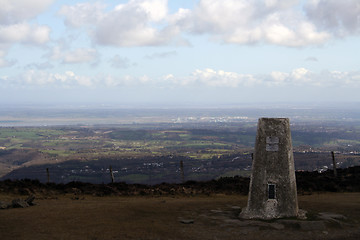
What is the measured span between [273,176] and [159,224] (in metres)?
4.87

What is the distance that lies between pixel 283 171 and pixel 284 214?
1668 mm

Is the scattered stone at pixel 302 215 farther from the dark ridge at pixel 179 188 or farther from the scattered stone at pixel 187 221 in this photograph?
the dark ridge at pixel 179 188

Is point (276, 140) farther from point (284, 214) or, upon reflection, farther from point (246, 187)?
point (246, 187)

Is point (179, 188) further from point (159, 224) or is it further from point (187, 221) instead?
point (159, 224)

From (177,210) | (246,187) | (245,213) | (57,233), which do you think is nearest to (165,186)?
(246,187)

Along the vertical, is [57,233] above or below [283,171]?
below

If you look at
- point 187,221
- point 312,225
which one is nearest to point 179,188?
point 187,221

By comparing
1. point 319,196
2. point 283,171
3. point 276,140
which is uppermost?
point 276,140

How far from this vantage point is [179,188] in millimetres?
26281

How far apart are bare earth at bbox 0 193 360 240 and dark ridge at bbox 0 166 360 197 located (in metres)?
7.22

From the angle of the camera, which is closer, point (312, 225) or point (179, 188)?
point (312, 225)

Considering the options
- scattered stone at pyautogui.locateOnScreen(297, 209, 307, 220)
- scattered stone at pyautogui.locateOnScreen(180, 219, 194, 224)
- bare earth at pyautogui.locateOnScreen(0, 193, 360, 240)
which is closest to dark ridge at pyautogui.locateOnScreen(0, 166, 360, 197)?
bare earth at pyautogui.locateOnScreen(0, 193, 360, 240)

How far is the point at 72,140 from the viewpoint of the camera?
439ft

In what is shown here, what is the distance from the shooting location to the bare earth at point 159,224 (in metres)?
13.6
